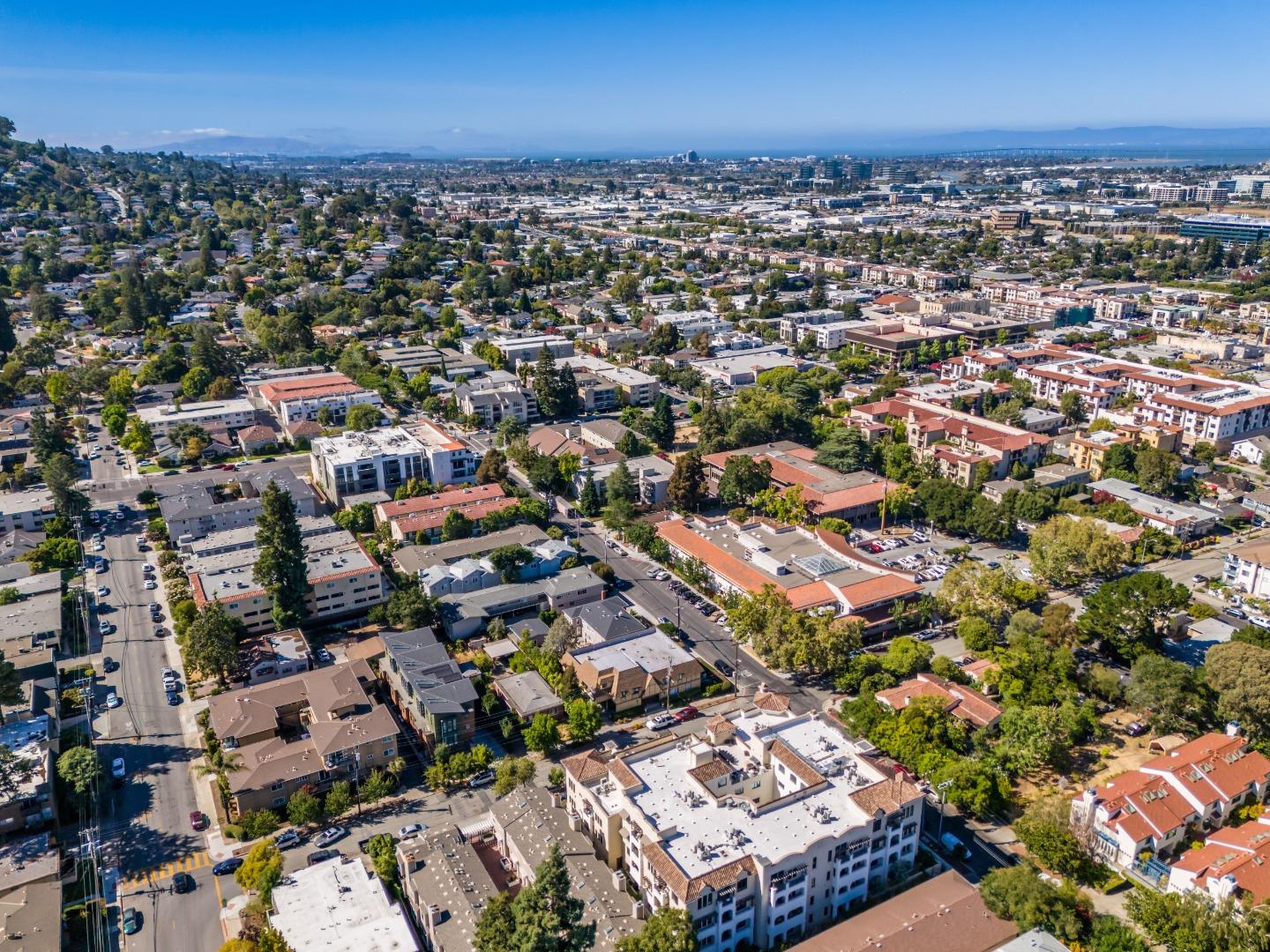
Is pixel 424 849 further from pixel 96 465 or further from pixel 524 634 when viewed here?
pixel 96 465

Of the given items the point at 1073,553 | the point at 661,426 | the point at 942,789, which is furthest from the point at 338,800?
the point at 661,426

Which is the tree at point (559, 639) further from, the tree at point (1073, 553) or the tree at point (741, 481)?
the tree at point (1073, 553)

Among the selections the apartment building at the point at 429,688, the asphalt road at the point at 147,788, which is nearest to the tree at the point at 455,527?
the apartment building at the point at 429,688

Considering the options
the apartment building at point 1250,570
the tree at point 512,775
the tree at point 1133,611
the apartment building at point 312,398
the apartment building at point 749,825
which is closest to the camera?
the apartment building at point 749,825

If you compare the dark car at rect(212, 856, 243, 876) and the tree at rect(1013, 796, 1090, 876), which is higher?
the tree at rect(1013, 796, 1090, 876)

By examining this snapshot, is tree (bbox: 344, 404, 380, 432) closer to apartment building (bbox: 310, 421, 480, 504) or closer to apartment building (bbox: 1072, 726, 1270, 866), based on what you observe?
apartment building (bbox: 310, 421, 480, 504)

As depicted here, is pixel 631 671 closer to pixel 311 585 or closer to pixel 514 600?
pixel 514 600

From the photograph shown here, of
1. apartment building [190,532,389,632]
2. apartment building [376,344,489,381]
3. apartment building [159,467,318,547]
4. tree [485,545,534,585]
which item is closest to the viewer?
apartment building [190,532,389,632]

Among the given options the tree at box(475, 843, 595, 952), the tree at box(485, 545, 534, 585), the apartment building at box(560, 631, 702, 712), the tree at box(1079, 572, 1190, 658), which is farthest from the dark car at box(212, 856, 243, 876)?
the tree at box(1079, 572, 1190, 658)
